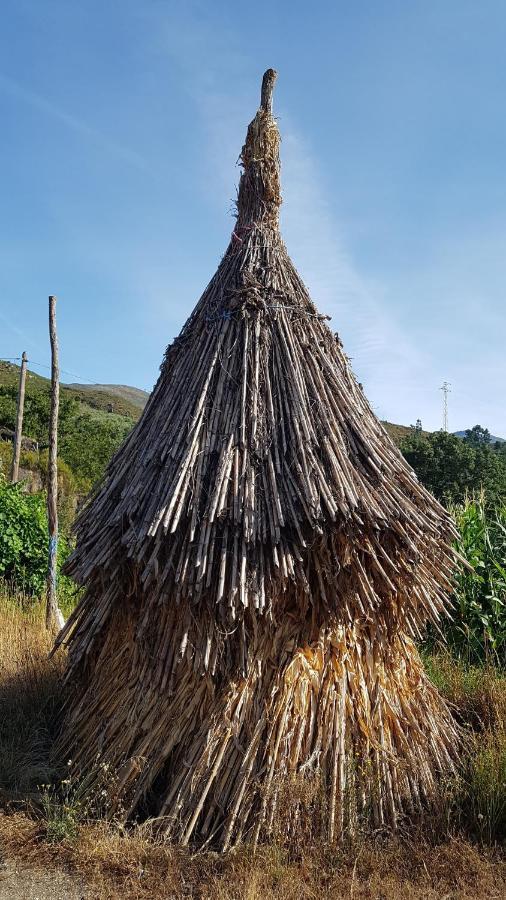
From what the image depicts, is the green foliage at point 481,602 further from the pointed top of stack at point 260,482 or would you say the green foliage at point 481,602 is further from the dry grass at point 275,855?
the pointed top of stack at point 260,482

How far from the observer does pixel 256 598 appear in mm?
3480

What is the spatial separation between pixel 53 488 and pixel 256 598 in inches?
221

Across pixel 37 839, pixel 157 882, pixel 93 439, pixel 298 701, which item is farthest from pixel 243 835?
pixel 93 439

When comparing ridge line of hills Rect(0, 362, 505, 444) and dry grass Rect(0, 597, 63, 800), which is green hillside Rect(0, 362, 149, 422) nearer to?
ridge line of hills Rect(0, 362, 505, 444)

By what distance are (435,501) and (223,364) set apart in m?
1.88

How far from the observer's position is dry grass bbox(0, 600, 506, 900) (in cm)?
326

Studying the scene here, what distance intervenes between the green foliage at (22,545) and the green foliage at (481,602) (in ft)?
21.5

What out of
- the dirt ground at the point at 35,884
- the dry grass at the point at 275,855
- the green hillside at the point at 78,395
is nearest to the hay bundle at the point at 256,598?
the dry grass at the point at 275,855

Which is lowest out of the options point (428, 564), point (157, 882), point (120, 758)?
point (157, 882)

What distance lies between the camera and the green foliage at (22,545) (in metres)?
9.77

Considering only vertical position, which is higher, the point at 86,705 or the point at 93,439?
the point at 93,439

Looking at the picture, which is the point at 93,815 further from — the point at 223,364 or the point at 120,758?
the point at 223,364

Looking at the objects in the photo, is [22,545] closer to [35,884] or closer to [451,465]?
[35,884]

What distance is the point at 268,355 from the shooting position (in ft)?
14.3
